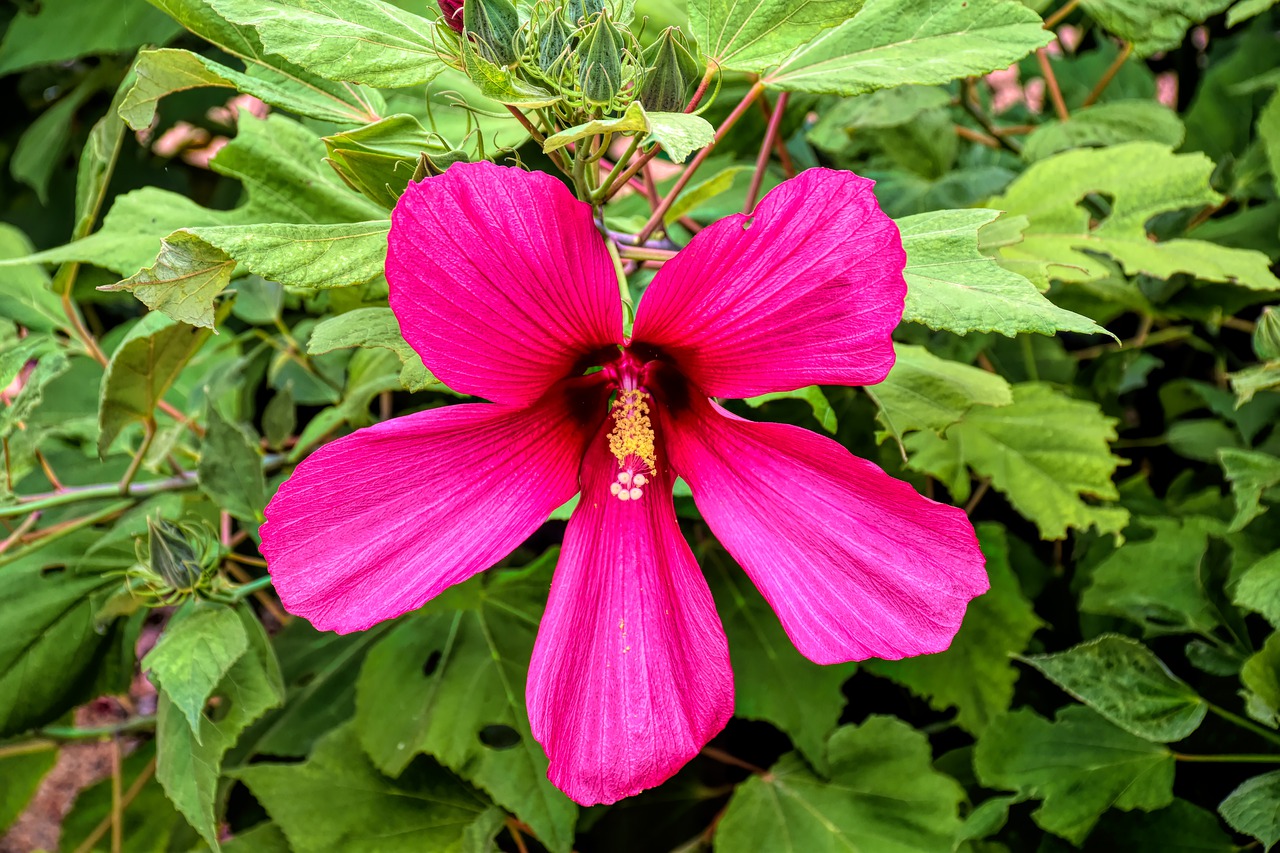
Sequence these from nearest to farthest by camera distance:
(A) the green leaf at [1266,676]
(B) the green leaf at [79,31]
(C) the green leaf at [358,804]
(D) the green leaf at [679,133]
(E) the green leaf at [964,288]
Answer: (D) the green leaf at [679,133]
(E) the green leaf at [964,288]
(A) the green leaf at [1266,676]
(C) the green leaf at [358,804]
(B) the green leaf at [79,31]

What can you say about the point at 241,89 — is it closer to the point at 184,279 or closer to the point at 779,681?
the point at 184,279

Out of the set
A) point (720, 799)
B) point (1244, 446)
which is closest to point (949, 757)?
point (720, 799)

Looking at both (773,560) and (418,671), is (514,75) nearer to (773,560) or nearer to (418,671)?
(773,560)

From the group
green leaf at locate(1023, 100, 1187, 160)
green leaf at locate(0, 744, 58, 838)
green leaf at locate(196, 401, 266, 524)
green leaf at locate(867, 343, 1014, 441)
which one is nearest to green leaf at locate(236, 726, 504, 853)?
green leaf at locate(196, 401, 266, 524)

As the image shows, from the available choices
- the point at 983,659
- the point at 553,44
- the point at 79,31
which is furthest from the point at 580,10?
the point at 79,31

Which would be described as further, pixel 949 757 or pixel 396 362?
pixel 949 757

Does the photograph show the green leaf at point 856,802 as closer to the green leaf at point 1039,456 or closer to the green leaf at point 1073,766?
the green leaf at point 1073,766

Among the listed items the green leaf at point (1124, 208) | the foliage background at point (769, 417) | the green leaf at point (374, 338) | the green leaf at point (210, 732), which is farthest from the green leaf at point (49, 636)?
the green leaf at point (1124, 208)
